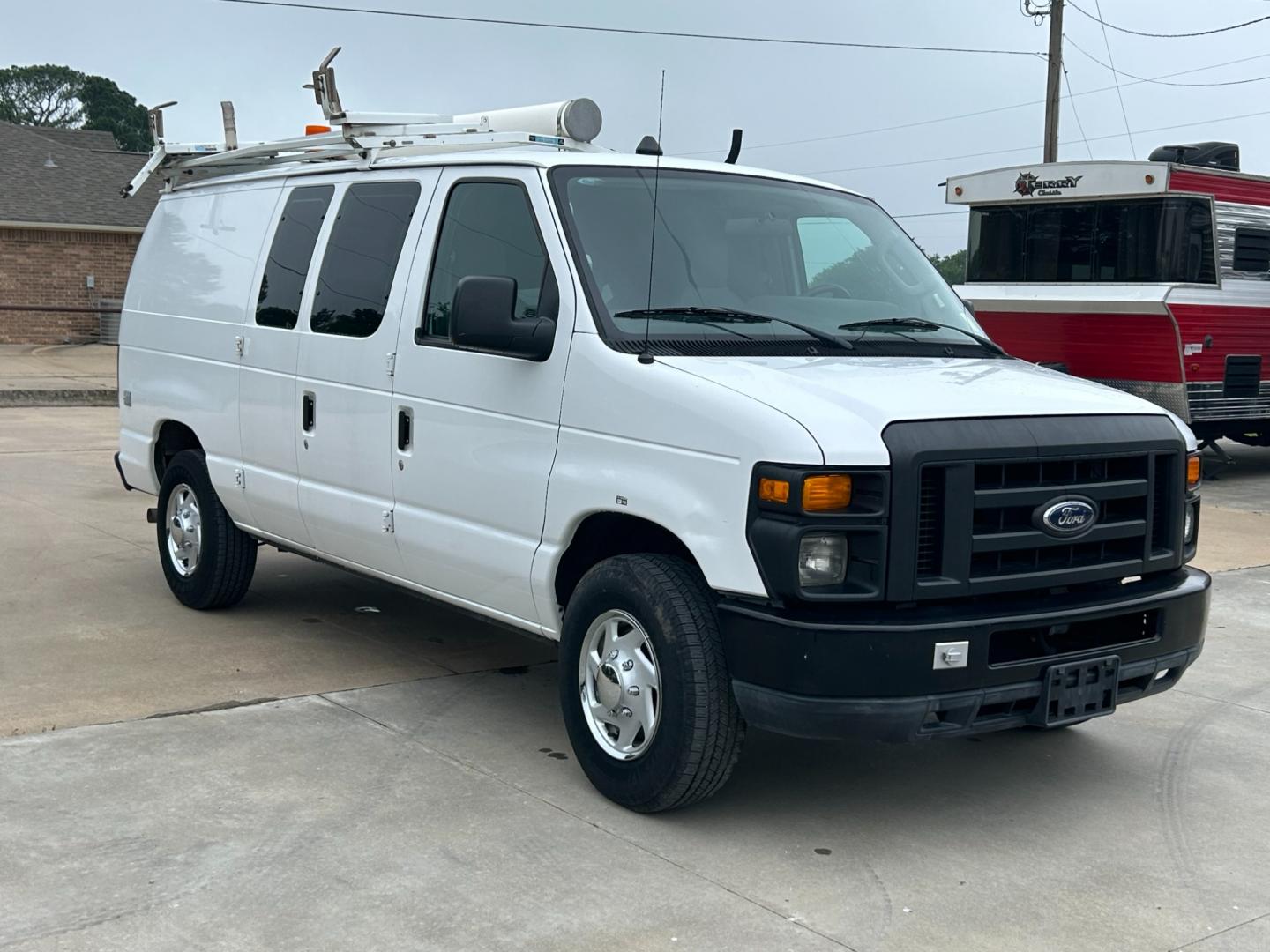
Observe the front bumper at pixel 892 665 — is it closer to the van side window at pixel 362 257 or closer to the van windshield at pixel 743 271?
the van windshield at pixel 743 271

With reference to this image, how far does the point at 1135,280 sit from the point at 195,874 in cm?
1191

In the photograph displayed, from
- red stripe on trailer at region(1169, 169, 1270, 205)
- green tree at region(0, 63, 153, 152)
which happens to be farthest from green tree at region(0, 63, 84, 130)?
red stripe on trailer at region(1169, 169, 1270, 205)

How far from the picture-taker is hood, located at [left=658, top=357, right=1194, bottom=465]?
4.20 meters

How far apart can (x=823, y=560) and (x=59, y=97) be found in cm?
9656

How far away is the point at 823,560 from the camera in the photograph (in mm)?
4211

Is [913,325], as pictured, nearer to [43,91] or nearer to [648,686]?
[648,686]

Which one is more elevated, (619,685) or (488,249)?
(488,249)

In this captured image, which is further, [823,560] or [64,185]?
[64,185]

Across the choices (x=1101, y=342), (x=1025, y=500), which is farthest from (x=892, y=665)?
(x=1101, y=342)

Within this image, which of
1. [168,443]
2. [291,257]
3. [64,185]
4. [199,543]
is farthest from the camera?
[64,185]

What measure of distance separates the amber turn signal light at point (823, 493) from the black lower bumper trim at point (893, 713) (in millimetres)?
574

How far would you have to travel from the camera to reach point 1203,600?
4.99 m

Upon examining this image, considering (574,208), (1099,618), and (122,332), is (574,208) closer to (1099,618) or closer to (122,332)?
(1099,618)

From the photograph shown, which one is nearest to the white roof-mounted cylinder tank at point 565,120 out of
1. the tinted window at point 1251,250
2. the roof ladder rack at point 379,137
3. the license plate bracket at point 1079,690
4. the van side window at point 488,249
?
the roof ladder rack at point 379,137
